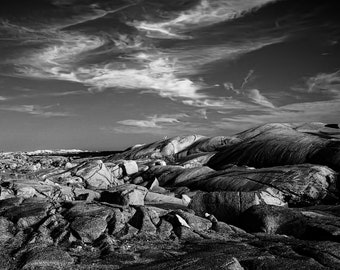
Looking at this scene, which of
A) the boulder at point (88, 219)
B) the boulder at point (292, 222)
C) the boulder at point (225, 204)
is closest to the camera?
the boulder at point (88, 219)

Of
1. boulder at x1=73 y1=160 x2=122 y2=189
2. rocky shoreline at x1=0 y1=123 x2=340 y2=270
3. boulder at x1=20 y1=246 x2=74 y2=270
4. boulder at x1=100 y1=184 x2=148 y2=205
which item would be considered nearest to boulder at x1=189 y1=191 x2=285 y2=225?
rocky shoreline at x1=0 y1=123 x2=340 y2=270

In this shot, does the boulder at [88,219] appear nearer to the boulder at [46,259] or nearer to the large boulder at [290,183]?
the boulder at [46,259]

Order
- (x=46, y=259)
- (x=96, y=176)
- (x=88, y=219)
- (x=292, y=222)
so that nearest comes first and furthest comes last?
(x=46, y=259) → (x=88, y=219) → (x=292, y=222) → (x=96, y=176)

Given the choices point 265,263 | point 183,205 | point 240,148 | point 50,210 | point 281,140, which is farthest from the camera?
point 240,148

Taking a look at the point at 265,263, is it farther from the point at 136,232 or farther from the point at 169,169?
the point at 169,169

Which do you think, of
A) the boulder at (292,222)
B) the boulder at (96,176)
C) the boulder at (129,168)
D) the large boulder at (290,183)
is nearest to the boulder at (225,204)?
the boulder at (292,222)

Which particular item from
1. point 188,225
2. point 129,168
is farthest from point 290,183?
point 129,168

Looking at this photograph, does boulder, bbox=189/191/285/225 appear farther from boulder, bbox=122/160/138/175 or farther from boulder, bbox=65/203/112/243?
boulder, bbox=122/160/138/175

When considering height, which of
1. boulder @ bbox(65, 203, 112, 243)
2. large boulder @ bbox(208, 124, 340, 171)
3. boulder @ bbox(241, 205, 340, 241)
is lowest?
boulder @ bbox(241, 205, 340, 241)

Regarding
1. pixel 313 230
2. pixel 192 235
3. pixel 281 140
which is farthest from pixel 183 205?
pixel 281 140

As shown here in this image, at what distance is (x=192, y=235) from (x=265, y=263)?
5.38 metres

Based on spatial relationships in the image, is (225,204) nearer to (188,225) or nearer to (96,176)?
(188,225)

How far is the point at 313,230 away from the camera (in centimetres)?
1852

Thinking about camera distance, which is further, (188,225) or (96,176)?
(96,176)
